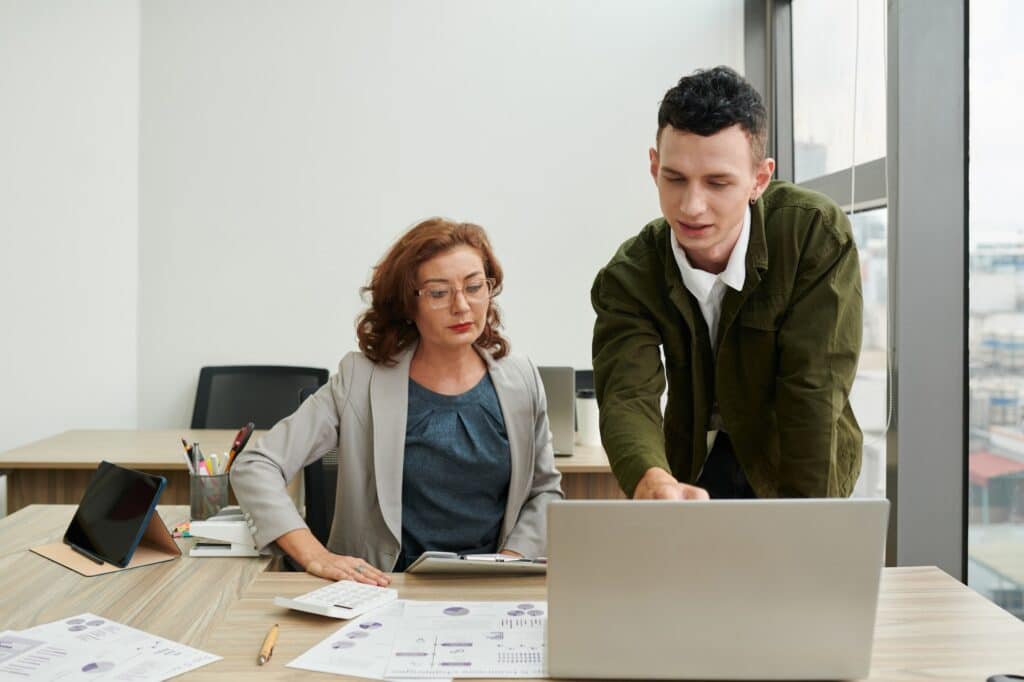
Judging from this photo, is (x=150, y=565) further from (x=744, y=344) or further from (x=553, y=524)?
(x=744, y=344)

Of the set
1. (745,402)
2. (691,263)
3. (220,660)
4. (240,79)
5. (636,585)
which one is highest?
(240,79)

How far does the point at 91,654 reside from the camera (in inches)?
48.1

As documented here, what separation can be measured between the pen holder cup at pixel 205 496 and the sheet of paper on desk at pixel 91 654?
557 mm

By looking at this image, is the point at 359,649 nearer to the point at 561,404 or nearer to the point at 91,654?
the point at 91,654

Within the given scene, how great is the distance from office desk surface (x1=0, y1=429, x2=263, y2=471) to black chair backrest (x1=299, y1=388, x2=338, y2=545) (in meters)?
0.88

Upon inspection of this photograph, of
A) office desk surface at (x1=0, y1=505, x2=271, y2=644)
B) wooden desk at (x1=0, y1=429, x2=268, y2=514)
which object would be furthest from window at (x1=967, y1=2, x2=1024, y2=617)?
wooden desk at (x1=0, y1=429, x2=268, y2=514)

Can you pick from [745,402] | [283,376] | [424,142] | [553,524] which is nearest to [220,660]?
[553,524]

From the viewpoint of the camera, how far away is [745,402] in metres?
1.72

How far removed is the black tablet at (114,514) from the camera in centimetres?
161

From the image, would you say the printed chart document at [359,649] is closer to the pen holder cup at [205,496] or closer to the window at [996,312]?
the pen holder cup at [205,496]

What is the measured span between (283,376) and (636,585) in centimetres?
303

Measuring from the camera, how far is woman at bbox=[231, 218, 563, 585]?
75.2 inches

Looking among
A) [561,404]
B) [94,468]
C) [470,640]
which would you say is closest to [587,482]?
[561,404]

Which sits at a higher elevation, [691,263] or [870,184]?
[870,184]
